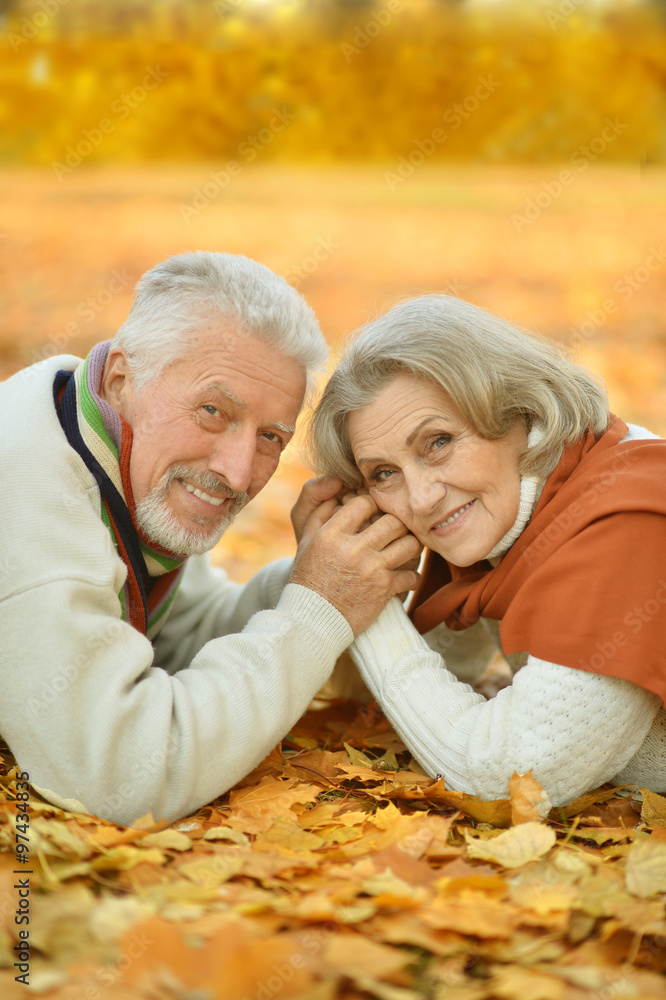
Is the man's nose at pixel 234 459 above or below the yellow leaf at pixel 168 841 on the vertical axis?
above

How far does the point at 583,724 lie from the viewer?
2.30m

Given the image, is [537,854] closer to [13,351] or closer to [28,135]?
[13,351]

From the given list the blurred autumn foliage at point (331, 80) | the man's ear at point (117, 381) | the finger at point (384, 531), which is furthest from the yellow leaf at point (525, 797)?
the blurred autumn foliage at point (331, 80)

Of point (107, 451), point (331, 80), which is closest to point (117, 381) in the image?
point (107, 451)

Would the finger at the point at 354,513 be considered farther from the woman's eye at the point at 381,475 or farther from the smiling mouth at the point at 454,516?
the smiling mouth at the point at 454,516

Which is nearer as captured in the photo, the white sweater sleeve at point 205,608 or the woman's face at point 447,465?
the woman's face at point 447,465

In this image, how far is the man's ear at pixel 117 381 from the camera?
9.02 feet

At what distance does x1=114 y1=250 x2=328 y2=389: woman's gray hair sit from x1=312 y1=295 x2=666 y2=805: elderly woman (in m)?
0.26

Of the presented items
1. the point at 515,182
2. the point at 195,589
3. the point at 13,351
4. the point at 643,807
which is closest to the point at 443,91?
the point at 515,182

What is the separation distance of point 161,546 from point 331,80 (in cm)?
1154

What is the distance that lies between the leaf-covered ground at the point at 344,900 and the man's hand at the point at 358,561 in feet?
1.92

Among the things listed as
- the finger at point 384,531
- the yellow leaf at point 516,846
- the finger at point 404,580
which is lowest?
the yellow leaf at point 516,846

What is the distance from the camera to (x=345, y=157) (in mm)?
13125

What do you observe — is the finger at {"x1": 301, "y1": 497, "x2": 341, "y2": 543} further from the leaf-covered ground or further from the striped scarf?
the leaf-covered ground
